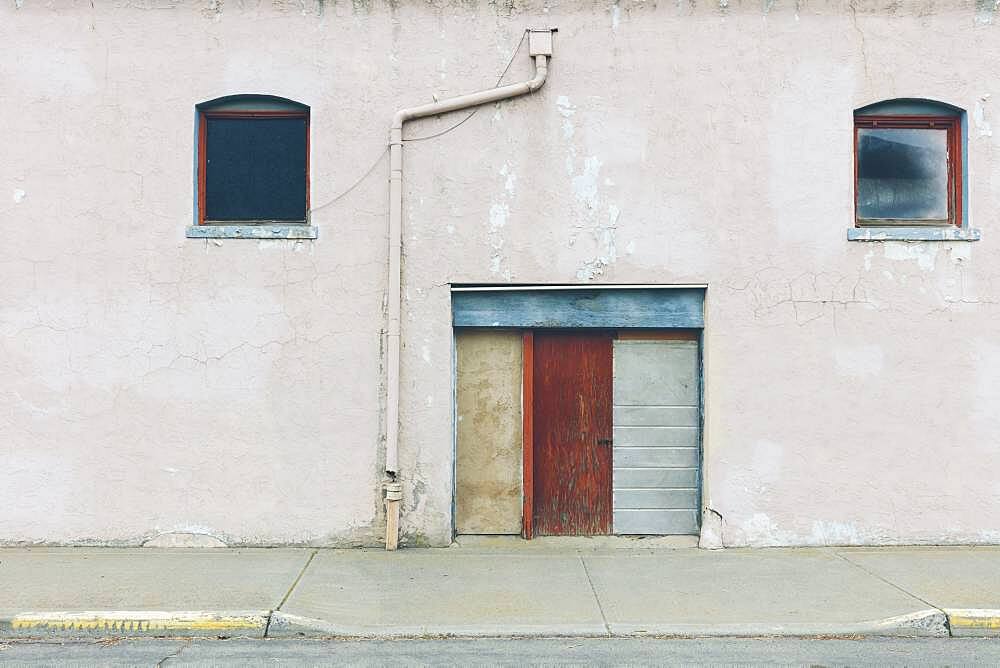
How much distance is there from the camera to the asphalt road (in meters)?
5.82

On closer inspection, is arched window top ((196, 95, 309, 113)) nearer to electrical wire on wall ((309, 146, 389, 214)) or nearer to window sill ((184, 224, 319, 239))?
electrical wire on wall ((309, 146, 389, 214))

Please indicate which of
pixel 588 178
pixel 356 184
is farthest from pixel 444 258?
pixel 588 178

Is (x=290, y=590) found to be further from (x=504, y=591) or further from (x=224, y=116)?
(x=224, y=116)

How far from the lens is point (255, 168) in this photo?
8789 mm

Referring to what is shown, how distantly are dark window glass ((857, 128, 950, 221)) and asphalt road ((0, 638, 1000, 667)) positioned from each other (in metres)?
4.27

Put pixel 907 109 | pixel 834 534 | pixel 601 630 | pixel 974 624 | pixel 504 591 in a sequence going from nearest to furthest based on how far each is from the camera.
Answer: pixel 601 630, pixel 974 624, pixel 504 591, pixel 834 534, pixel 907 109

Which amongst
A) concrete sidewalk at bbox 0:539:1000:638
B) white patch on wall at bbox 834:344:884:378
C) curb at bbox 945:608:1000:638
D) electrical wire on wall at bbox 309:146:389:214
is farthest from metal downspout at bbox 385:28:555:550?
curb at bbox 945:608:1000:638

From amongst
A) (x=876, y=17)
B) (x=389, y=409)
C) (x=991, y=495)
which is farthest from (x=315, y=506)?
(x=876, y=17)

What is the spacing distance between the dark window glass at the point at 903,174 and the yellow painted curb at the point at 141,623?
682cm

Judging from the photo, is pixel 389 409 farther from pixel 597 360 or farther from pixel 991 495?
pixel 991 495

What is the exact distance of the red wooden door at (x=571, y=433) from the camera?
349 inches

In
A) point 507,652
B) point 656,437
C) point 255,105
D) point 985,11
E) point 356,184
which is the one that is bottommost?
point 507,652

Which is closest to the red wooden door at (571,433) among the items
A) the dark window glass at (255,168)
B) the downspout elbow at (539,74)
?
the downspout elbow at (539,74)

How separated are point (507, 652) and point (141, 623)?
2.63 metres
